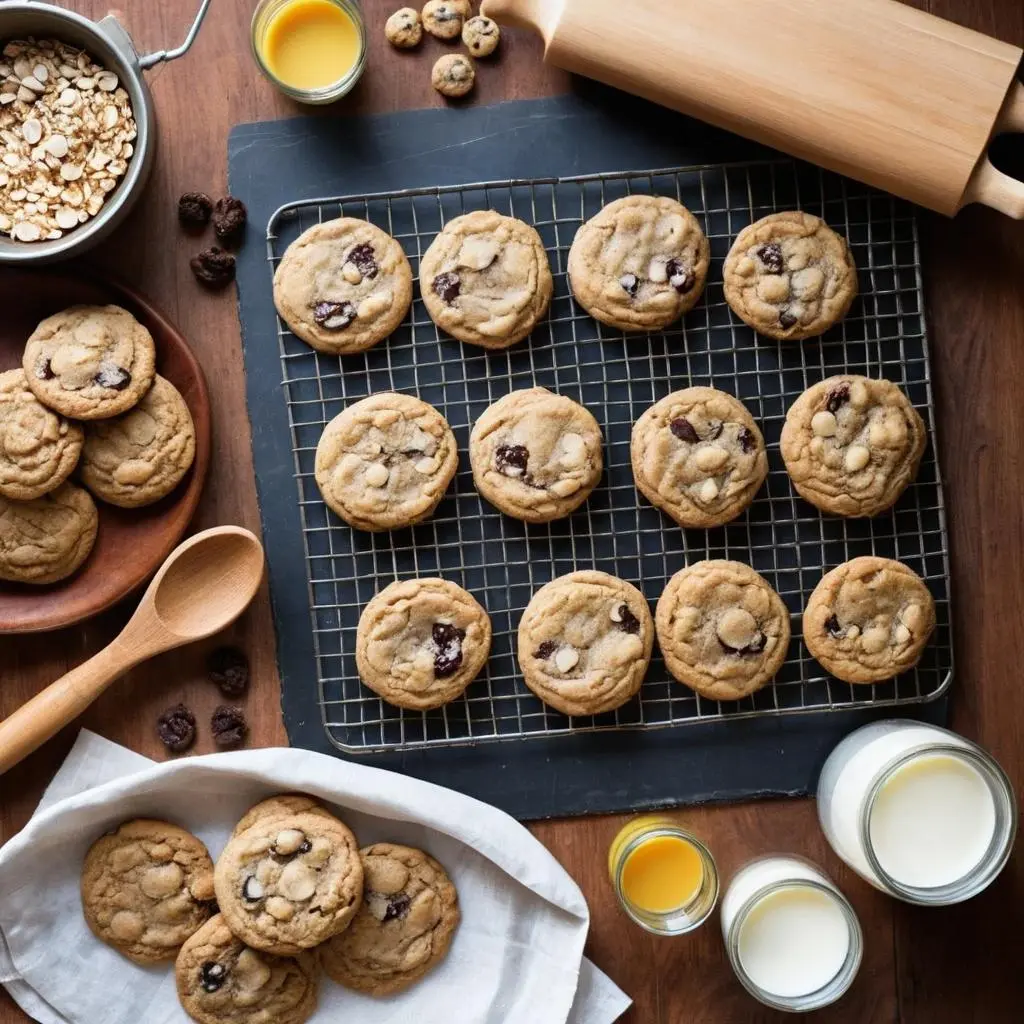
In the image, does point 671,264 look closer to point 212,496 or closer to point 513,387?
point 513,387

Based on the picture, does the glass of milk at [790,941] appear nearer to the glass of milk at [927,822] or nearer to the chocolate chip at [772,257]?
the glass of milk at [927,822]

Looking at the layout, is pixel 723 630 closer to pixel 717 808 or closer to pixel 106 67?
pixel 717 808

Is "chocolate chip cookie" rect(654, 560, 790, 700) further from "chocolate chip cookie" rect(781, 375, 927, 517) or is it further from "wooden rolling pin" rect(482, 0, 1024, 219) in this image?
"wooden rolling pin" rect(482, 0, 1024, 219)

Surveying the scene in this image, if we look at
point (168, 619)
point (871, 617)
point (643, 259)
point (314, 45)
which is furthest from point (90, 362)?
point (871, 617)

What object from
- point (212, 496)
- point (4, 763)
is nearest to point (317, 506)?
point (212, 496)

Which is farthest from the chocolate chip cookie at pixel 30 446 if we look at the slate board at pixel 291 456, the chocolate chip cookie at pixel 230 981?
the chocolate chip cookie at pixel 230 981

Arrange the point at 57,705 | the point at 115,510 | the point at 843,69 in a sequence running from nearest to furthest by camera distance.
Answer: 1. the point at 843,69
2. the point at 57,705
3. the point at 115,510

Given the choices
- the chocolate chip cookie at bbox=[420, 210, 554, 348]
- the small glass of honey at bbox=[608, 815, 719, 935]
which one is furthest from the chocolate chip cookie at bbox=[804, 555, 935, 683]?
the chocolate chip cookie at bbox=[420, 210, 554, 348]
